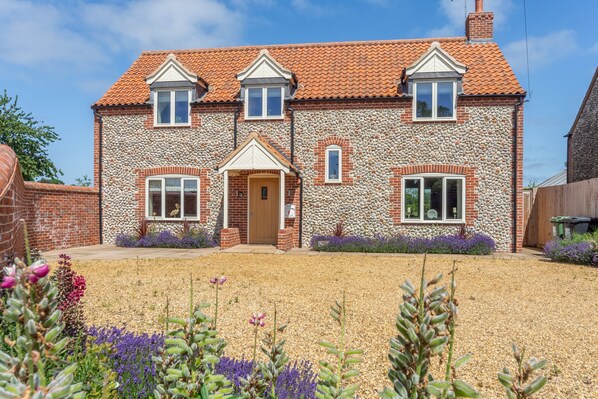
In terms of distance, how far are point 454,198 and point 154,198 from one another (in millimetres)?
11677

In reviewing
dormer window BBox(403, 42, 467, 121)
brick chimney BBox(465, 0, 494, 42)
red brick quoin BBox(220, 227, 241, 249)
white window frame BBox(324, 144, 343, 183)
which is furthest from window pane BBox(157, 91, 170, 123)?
brick chimney BBox(465, 0, 494, 42)

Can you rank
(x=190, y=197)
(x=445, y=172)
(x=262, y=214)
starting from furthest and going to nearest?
(x=190, y=197) < (x=262, y=214) < (x=445, y=172)

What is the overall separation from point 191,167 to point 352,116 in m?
6.61

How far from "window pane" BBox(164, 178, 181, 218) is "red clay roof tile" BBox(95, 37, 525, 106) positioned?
3442mm

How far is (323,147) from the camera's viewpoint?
14852 millimetres

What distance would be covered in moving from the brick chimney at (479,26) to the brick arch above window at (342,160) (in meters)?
7.48

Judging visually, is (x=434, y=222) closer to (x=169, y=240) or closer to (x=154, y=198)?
(x=169, y=240)

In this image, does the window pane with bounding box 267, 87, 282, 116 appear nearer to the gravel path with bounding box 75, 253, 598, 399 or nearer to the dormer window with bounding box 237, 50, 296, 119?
the dormer window with bounding box 237, 50, 296, 119

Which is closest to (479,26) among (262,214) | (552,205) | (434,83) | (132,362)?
(434,83)

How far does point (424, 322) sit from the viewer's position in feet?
3.05

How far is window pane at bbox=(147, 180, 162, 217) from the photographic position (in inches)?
622

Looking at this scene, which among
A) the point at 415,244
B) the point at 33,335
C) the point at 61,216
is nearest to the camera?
the point at 33,335

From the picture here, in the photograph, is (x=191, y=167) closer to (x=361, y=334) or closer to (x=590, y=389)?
(x=361, y=334)

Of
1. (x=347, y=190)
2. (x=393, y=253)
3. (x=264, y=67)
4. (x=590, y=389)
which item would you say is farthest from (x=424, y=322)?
(x=264, y=67)
